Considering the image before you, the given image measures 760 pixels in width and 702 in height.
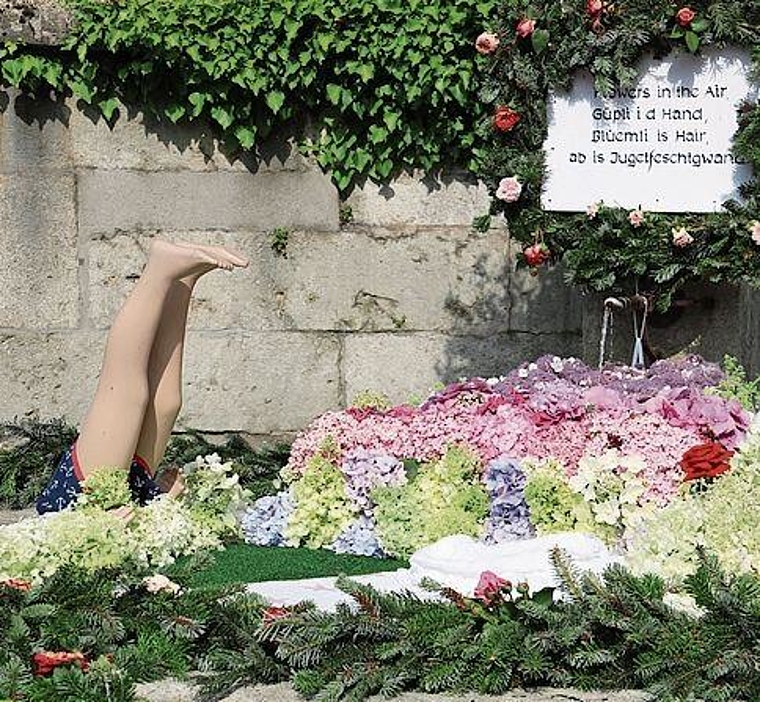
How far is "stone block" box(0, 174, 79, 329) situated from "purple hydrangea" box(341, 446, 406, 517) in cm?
197

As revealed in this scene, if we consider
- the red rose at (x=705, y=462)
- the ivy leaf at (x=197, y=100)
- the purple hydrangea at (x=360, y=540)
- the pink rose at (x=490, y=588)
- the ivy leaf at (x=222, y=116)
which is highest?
the ivy leaf at (x=197, y=100)

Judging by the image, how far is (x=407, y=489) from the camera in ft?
17.5

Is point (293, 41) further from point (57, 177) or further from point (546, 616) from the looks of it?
point (546, 616)

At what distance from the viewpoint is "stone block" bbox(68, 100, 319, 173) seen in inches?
272

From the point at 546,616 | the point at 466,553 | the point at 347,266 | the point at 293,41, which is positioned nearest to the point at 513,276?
the point at 347,266

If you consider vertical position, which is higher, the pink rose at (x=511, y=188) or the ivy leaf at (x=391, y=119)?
the ivy leaf at (x=391, y=119)

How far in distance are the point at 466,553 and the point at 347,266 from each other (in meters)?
2.44

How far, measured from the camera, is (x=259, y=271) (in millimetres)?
6969

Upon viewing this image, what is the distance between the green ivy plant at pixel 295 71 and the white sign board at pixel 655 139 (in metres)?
0.69

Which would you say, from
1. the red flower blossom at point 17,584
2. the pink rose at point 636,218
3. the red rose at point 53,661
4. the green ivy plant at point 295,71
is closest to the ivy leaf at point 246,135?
the green ivy plant at point 295,71

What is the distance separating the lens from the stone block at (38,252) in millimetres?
6879

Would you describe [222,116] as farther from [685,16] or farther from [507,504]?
[507,504]

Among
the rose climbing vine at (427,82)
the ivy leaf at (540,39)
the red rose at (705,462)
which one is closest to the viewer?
the red rose at (705,462)

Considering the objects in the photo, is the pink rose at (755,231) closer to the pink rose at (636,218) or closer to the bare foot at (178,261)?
the pink rose at (636,218)
